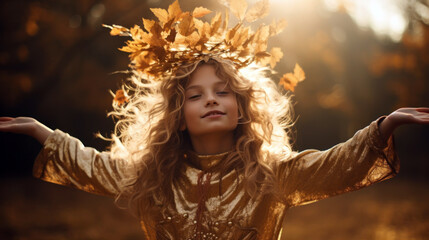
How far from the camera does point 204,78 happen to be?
2436 millimetres

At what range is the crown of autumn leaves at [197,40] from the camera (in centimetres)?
236

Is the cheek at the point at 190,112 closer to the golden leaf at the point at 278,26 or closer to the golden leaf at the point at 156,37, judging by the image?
the golden leaf at the point at 156,37

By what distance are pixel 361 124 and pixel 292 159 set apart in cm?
1801

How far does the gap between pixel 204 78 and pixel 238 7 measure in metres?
0.41

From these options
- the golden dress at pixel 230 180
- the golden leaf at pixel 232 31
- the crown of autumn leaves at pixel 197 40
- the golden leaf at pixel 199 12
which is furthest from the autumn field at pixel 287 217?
the golden leaf at pixel 199 12

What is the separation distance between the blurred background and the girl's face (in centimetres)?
44

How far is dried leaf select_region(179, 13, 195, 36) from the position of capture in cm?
233

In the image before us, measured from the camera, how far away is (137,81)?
2.80 m

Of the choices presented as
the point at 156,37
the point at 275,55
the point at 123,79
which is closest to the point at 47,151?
the point at 156,37

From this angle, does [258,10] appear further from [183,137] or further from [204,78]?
[183,137]

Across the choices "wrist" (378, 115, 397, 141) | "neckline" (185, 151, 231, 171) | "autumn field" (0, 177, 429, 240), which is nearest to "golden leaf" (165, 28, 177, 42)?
"neckline" (185, 151, 231, 171)

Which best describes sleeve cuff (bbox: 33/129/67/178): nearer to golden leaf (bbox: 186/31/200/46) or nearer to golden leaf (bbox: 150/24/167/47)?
golden leaf (bbox: 150/24/167/47)

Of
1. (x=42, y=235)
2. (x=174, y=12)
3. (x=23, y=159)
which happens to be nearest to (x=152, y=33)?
(x=174, y=12)

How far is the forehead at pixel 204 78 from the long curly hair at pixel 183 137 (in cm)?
2
